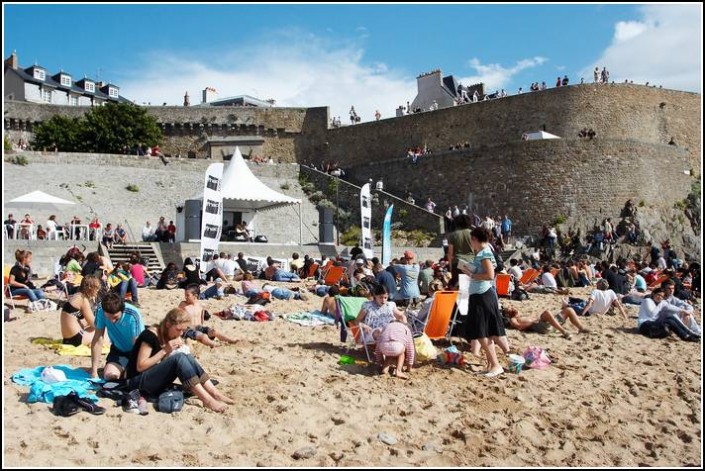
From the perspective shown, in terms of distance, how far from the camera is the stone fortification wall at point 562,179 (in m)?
27.0

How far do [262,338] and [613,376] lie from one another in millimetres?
3660

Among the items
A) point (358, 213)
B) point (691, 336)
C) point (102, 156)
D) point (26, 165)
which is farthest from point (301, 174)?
point (691, 336)

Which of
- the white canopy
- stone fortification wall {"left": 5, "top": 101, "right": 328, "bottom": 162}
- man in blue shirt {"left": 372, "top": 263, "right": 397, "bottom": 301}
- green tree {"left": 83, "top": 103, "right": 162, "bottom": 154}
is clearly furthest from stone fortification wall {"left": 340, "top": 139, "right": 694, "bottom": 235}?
man in blue shirt {"left": 372, "top": 263, "right": 397, "bottom": 301}

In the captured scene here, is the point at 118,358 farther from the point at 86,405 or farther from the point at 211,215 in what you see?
the point at 211,215

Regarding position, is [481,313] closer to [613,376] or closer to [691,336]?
[613,376]

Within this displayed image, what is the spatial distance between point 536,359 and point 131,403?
13.0ft

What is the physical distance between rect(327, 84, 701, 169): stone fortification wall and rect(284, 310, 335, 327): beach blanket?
2248 cm

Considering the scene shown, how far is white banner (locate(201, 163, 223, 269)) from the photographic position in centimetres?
1398

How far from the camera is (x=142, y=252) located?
17.1 metres

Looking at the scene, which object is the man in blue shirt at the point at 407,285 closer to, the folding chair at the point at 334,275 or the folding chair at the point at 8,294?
the folding chair at the point at 334,275

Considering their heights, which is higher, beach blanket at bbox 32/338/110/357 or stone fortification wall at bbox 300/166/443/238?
stone fortification wall at bbox 300/166/443/238

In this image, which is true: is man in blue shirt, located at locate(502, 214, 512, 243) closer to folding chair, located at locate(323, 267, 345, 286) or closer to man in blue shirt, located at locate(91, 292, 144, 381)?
folding chair, located at locate(323, 267, 345, 286)

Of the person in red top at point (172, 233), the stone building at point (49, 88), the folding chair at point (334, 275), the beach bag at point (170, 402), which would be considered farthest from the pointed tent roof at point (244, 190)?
the stone building at point (49, 88)

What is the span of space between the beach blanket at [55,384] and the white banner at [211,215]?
8.21 m
